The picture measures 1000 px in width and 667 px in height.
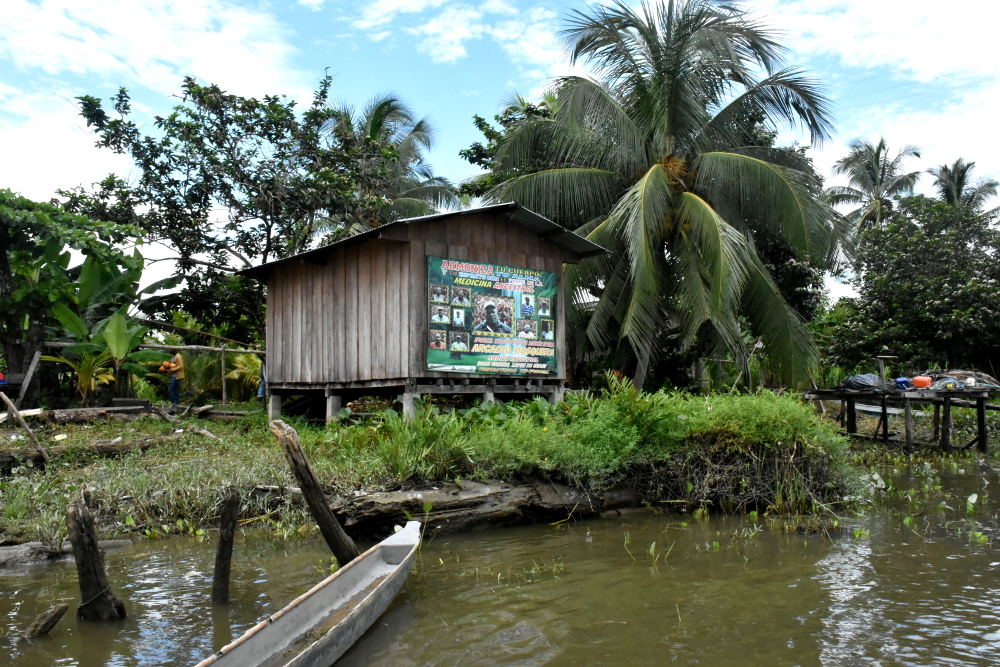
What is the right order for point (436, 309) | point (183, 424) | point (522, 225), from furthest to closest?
1. point (522, 225)
2. point (183, 424)
3. point (436, 309)

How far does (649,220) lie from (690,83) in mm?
3238

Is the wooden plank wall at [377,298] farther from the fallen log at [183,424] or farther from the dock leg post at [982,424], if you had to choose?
the dock leg post at [982,424]

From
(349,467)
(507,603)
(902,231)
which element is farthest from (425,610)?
(902,231)

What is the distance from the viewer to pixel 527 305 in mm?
12398

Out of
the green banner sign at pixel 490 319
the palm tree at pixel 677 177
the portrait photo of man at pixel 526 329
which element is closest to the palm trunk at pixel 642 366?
the palm tree at pixel 677 177

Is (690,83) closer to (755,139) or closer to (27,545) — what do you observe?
(755,139)

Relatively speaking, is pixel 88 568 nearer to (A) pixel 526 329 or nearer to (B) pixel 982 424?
(A) pixel 526 329

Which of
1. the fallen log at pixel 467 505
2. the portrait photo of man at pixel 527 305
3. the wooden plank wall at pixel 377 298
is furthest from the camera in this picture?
the portrait photo of man at pixel 527 305

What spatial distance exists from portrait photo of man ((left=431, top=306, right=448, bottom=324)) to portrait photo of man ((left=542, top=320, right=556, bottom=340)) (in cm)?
194

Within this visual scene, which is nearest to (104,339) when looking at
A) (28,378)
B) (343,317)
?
(28,378)

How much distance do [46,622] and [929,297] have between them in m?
20.0

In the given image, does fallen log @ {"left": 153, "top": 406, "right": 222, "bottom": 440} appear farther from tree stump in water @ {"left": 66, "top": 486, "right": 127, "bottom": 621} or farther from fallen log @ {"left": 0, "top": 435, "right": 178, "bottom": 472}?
tree stump in water @ {"left": 66, "top": 486, "right": 127, "bottom": 621}

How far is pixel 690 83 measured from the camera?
15023 mm

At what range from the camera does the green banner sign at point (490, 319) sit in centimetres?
1138
